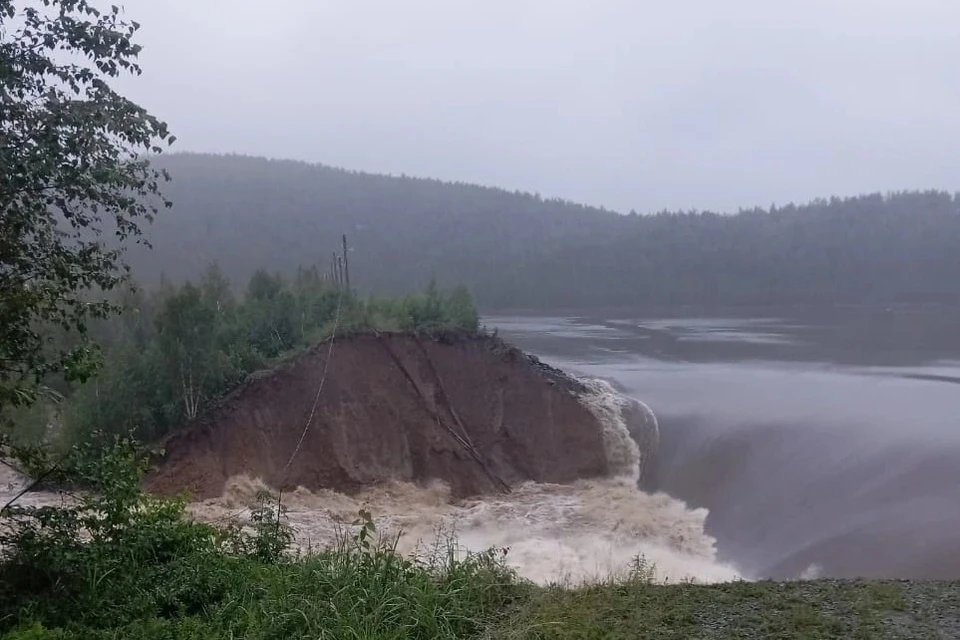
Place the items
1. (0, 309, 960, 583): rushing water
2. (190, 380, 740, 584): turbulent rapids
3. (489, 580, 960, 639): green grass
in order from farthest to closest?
(190, 380, 740, 584): turbulent rapids → (0, 309, 960, 583): rushing water → (489, 580, 960, 639): green grass

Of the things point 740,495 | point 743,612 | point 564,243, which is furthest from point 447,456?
point 564,243

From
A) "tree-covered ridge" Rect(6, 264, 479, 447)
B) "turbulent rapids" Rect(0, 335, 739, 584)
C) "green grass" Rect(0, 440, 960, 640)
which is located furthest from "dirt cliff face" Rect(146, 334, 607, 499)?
"green grass" Rect(0, 440, 960, 640)

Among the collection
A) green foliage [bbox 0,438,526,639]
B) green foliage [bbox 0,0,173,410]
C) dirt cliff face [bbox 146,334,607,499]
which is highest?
green foliage [bbox 0,0,173,410]

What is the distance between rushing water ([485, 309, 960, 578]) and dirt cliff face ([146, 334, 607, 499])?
3044 millimetres

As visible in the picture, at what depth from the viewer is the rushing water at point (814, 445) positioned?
1423 centimetres

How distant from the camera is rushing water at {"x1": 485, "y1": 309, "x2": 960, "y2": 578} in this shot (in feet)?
46.7

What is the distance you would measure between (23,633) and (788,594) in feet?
18.8

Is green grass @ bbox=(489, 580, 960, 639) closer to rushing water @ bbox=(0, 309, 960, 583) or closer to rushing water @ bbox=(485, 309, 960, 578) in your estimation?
rushing water @ bbox=(0, 309, 960, 583)

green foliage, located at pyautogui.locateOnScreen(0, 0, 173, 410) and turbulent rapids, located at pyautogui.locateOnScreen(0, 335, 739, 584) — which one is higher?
green foliage, located at pyautogui.locateOnScreen(0, 0, 173, 410)

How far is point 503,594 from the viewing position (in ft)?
22.3

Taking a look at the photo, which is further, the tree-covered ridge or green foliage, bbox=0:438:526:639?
the tree-covered ridge

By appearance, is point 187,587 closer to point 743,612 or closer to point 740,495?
point 743,612

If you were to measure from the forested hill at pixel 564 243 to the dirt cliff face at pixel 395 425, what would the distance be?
1459 centimetres

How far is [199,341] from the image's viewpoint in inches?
768
